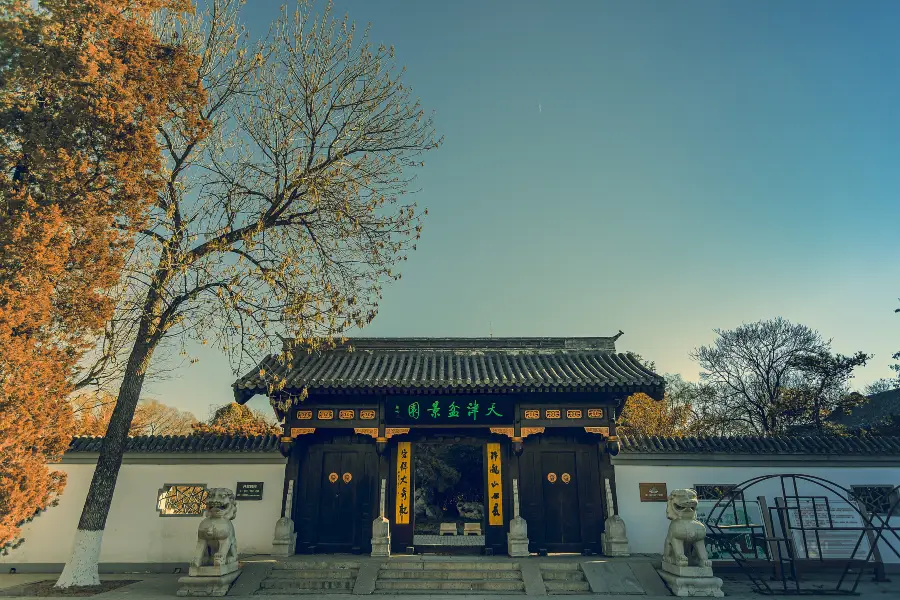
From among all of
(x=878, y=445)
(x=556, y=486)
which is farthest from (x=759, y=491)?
(x=556, y=486)

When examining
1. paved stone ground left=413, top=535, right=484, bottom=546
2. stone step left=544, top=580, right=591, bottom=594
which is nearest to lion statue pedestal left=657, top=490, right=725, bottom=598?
stone step left=544, top=580, right=591, bottom=594

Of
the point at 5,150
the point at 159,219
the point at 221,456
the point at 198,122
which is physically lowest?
the point at 221,456

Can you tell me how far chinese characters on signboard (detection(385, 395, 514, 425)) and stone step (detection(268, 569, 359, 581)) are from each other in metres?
2.78

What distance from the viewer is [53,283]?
7980mm

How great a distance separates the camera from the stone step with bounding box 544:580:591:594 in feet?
28.8

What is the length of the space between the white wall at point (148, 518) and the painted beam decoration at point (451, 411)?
2.65 meters

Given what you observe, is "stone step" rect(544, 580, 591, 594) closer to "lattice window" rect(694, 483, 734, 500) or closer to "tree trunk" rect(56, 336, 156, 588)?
"lattice window" rect(694, 483, 734, 500)

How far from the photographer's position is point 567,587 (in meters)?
8.90

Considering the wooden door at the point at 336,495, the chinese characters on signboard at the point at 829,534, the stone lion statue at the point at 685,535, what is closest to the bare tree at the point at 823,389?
the chinese characters on signboard at the point at 829,534

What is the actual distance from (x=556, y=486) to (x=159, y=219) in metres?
8.87

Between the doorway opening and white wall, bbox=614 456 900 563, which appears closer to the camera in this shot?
white wall, bbox=614 456 900 563

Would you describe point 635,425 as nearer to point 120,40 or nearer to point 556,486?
point 556,486

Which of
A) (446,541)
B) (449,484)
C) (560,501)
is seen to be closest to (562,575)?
(560,501)

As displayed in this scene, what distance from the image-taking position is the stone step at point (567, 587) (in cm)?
879
